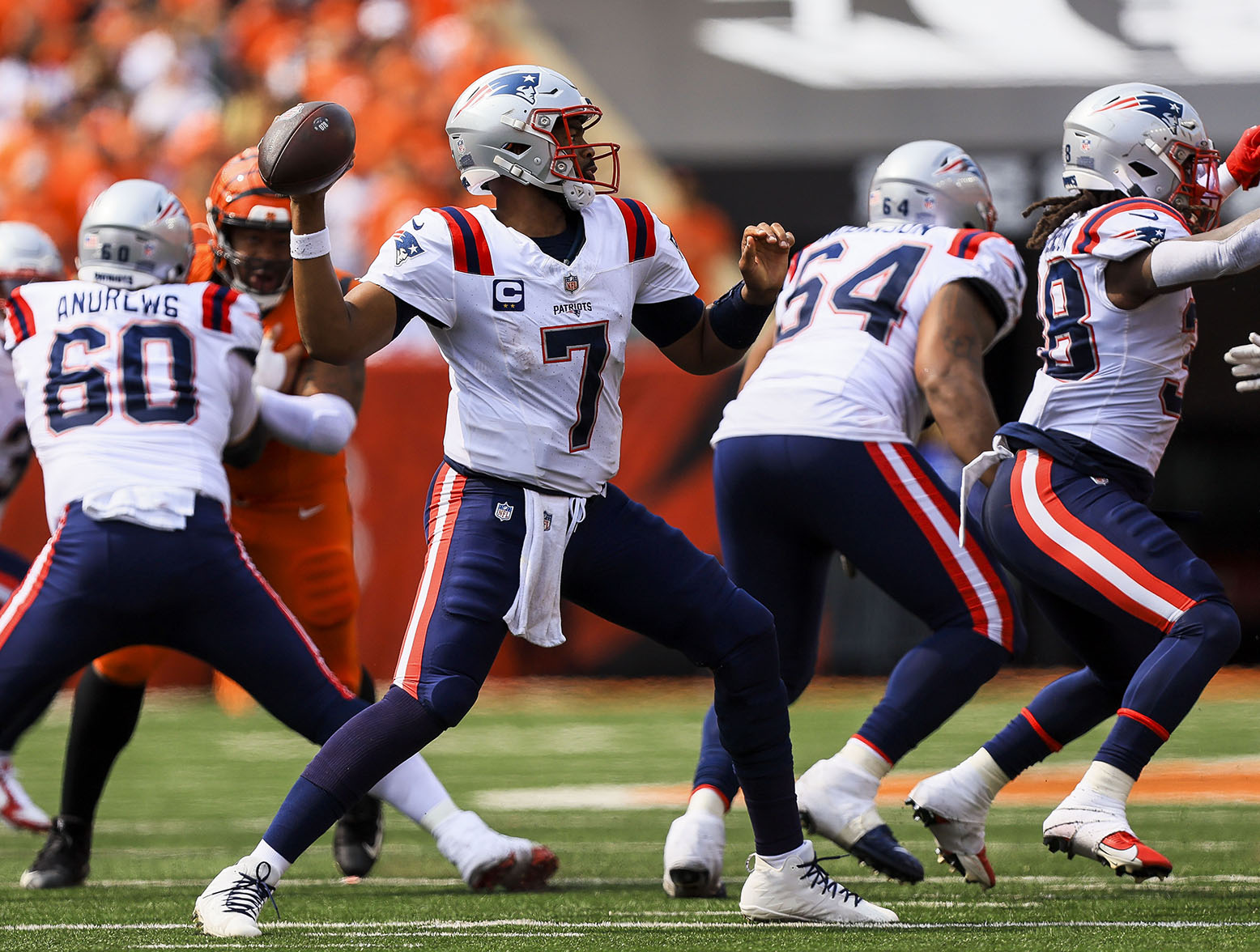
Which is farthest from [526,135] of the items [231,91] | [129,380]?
[231,91]

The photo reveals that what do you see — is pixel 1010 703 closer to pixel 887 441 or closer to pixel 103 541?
pixel 887 441

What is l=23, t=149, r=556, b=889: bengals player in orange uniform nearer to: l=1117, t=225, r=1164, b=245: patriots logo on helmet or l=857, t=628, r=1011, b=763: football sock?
l=857, t=628, r=1011, b=763: football sock

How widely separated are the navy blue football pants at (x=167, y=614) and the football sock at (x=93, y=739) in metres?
0.58

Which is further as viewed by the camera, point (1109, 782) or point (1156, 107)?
point (1156, 107)

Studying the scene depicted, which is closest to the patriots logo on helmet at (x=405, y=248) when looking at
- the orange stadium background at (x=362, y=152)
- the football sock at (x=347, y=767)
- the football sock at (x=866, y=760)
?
the football sock at (x=347, y=767)

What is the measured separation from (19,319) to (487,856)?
1.60m

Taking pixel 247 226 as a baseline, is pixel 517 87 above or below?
above

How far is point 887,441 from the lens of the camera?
402 centimetres

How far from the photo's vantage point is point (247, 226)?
4.54 meters

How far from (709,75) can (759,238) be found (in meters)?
8.91

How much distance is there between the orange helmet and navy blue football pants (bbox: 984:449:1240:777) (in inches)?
77.0

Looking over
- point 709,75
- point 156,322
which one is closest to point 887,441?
point 156,322

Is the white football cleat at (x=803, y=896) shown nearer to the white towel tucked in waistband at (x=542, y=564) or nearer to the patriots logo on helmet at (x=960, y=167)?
the white towel tucked in waistband at (x=542, y=564)

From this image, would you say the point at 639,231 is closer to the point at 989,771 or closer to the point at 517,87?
the point at 517,87
